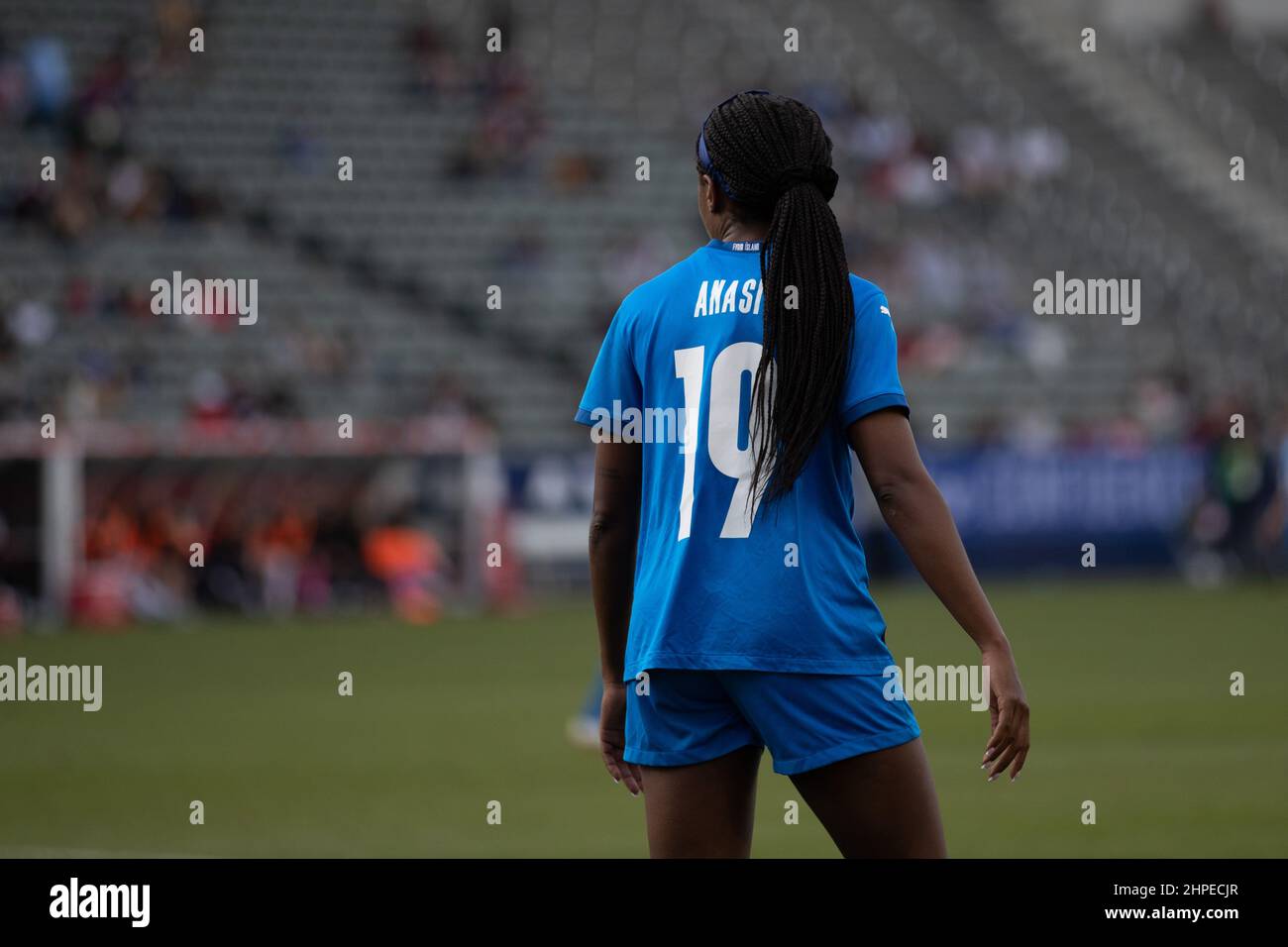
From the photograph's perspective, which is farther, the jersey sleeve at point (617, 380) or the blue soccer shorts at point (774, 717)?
the jersey sleeve at point (617, 380)

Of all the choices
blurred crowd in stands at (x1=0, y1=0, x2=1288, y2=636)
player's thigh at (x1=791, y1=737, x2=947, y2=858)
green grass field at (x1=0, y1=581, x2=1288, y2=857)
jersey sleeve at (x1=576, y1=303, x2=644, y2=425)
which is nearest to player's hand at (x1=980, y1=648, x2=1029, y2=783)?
player's thigh at (x1=791, y1=737, x2=947, y2=858)

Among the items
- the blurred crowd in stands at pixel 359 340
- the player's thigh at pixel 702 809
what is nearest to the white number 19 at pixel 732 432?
the player's thigh at pixel 702 809

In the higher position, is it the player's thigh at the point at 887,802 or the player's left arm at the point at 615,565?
the player's left arm at the point at 615,565

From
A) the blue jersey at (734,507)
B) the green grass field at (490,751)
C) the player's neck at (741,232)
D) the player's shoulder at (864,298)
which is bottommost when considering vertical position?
the green grass field at (490,751)

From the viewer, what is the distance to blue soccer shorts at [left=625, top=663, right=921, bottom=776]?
4.17 metres

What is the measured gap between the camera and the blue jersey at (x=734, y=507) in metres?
4.20

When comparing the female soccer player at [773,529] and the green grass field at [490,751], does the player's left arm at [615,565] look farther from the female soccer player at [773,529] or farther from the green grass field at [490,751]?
the green grass field at [490,751]

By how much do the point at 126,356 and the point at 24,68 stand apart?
5.35m

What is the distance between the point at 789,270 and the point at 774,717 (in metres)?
0.91

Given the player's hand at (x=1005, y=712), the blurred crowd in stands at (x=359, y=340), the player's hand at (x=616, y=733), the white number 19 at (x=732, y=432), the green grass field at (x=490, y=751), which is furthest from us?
the blurred crowd in stands at (x=359, y=340)

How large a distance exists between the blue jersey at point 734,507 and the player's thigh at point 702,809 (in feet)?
0.74

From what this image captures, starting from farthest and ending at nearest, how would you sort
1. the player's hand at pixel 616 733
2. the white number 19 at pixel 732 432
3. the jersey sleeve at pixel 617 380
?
the player's hand at pixel 616 733, the jersey sleeve at pixel 617 380, the white number 19 at pixel 732 432

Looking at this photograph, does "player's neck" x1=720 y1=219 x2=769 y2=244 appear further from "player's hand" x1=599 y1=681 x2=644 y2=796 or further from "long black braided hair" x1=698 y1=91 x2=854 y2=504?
"player's hand" x1=599 y1=681 x2=644 y2=796
